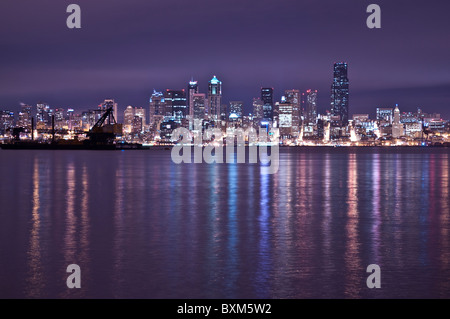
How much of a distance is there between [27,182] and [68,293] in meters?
34.3

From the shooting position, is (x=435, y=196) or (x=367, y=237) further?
(x=435, y=196)

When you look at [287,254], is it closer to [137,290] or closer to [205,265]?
[205,265]

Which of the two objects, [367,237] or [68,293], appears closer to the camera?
[68,293]

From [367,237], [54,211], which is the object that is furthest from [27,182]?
[367,237]

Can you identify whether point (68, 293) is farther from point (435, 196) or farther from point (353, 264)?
point (435, 196)

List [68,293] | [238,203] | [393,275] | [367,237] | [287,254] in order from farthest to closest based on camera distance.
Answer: [238,203]
[367,237]
[287,254]
[393,275]
[68,293]

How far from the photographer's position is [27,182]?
44.3 metres

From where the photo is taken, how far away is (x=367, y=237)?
742 inches

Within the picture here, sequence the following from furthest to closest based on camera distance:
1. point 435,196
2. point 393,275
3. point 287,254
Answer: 1. point 435,196
2. point 287,254
3. point 393,275

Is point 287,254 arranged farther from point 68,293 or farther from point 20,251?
point 20,251

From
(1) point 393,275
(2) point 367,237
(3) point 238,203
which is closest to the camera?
(1) point 393,275

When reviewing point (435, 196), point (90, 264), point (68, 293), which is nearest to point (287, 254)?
point (90, 264)

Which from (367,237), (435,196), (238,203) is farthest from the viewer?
(435,196)
